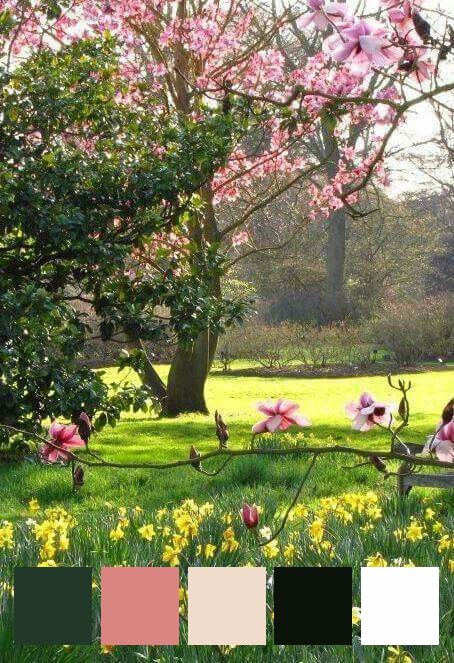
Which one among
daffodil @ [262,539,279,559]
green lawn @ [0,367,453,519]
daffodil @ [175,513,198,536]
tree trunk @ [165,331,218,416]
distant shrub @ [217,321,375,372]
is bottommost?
green lawn @ [0,367,453,519]

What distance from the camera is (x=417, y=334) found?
73.5ft

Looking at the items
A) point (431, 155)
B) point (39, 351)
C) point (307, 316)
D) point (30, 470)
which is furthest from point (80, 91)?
point (431, 155)

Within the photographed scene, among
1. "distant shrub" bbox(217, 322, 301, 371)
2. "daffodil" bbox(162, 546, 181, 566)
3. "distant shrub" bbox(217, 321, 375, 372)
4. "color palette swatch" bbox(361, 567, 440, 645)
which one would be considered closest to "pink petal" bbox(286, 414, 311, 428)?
"color palette swatch" bbox(361, 567, 440, 645)

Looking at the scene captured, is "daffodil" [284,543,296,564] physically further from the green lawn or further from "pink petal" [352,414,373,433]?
the green lawn

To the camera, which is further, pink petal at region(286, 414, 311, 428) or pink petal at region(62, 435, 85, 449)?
pink petal at region(62, 435, 85, 449)

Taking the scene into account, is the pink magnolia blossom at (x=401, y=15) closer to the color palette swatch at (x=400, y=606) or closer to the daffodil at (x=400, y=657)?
the color palette swatch at (x=400, y=606)

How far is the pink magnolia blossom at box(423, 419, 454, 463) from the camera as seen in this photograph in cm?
149

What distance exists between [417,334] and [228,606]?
68.0ft

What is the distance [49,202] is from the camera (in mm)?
6949

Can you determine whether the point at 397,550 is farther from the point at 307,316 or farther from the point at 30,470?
the point at 307,316

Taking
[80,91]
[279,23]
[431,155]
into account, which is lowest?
[80,91]

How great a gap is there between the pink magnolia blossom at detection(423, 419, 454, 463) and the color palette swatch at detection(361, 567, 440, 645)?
74cm

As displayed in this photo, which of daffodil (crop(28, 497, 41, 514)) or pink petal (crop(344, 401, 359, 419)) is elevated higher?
pink petal (crop(344, 401, 359, 419))

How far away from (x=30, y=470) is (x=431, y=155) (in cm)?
2404
